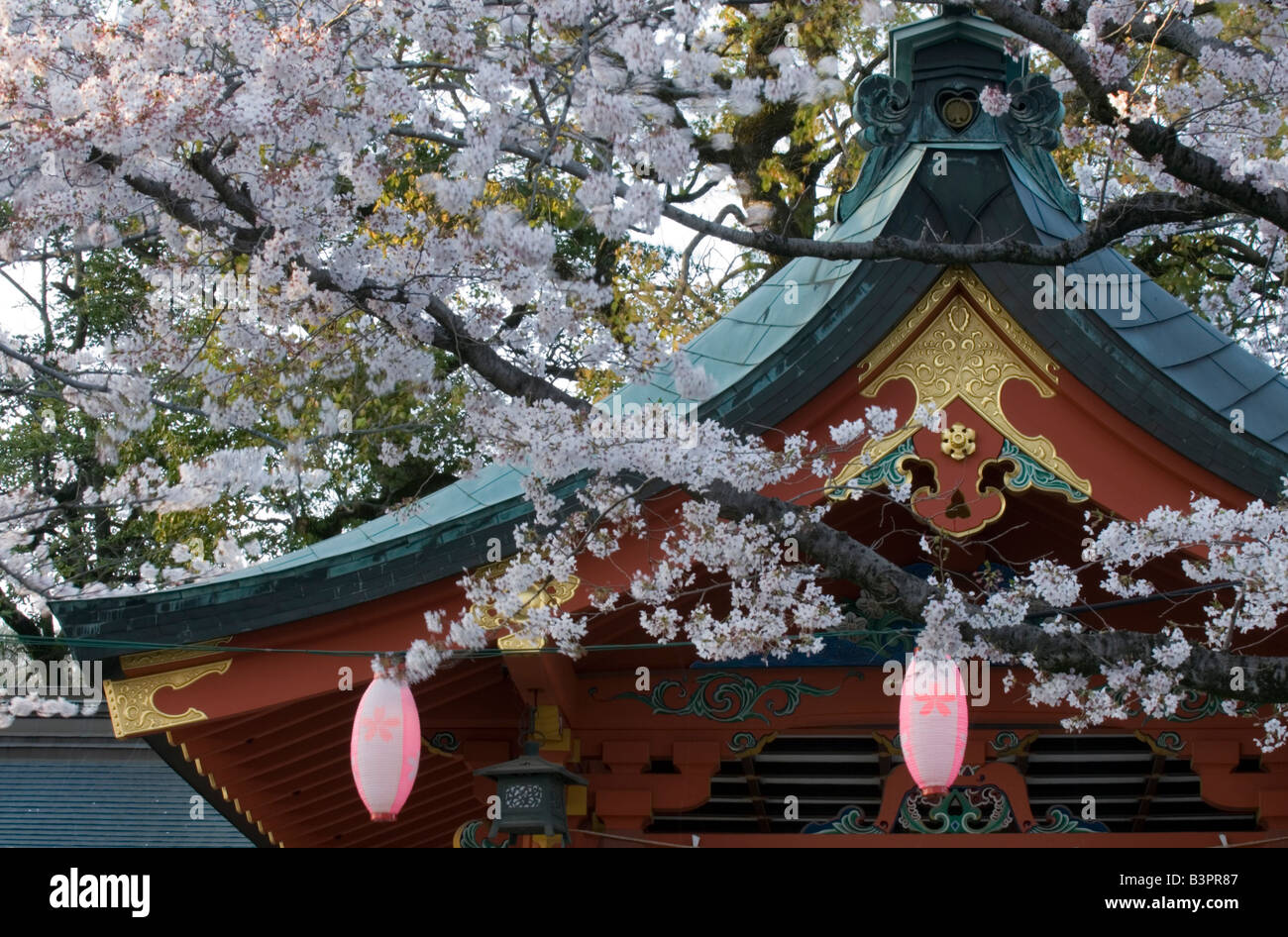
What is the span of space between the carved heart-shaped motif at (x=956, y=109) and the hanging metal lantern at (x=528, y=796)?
308 centimetres

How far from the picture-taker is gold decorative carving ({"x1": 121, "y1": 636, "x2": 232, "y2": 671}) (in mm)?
6008

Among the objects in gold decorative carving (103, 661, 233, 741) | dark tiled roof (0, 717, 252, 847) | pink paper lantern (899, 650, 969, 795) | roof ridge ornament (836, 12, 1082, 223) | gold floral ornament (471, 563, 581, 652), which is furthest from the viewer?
dark tiled roof (0, 717, 252, 847)

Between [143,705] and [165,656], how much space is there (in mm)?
219

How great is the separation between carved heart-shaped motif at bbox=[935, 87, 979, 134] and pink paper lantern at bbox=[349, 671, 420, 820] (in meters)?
3.16

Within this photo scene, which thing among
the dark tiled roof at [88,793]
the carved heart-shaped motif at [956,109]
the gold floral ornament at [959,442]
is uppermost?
the carved heart-shaped motif at [956,109]

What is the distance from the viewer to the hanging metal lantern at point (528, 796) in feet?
20.0

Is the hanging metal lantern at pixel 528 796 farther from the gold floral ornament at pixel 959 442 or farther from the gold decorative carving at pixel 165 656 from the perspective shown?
the gold floral ornament at pixel 959 442

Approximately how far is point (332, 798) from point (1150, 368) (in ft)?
14.5

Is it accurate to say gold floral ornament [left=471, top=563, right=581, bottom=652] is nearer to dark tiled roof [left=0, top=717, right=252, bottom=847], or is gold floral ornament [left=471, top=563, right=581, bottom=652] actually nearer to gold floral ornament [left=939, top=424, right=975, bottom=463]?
gold floral ornament [left=939, top=424, right=975, bottom=463]

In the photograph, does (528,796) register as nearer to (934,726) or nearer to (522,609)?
(522,609)

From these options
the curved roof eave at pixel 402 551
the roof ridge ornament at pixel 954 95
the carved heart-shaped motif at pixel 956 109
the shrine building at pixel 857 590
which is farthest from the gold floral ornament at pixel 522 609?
the carved heart-shaped motif at pixel 956 109

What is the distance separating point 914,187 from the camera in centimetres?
606

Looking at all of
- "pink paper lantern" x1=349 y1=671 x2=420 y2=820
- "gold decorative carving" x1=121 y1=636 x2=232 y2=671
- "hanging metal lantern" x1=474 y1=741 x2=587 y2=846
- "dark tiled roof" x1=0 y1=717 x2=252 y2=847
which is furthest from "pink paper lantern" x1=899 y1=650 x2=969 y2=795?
"dark tiled roof" x1=0 y1=717 x2=252 y2=847

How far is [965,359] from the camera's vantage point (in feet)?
19.7
